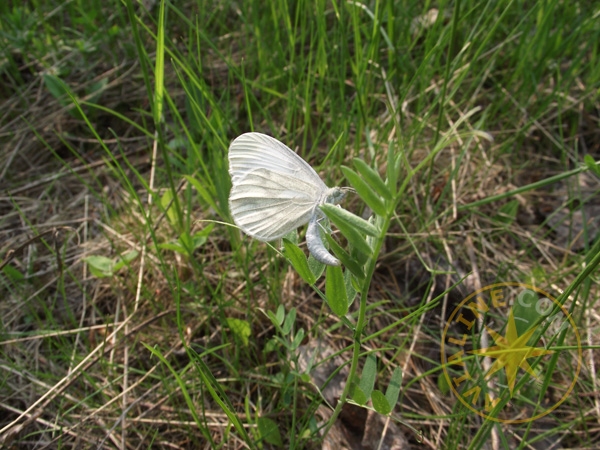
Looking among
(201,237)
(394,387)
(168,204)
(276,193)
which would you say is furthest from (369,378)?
(168,204)

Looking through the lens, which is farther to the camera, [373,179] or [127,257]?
[127,257]

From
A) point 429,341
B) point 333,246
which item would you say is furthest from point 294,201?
point 429,341

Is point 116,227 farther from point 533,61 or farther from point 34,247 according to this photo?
point 533,61

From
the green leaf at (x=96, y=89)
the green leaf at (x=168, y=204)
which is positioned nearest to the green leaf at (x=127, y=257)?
the green leaf at (x=168, y=204)

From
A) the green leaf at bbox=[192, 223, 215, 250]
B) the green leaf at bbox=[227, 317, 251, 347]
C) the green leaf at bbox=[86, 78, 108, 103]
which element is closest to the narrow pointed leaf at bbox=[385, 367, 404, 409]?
the green leaf at bbox=[227, 317, 251, 347]

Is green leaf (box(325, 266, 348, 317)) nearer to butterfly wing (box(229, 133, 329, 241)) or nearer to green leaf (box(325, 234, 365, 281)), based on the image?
green leaf (box(325, 234, 365, 281))

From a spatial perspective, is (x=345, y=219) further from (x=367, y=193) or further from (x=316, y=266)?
(x=316, y=266)
